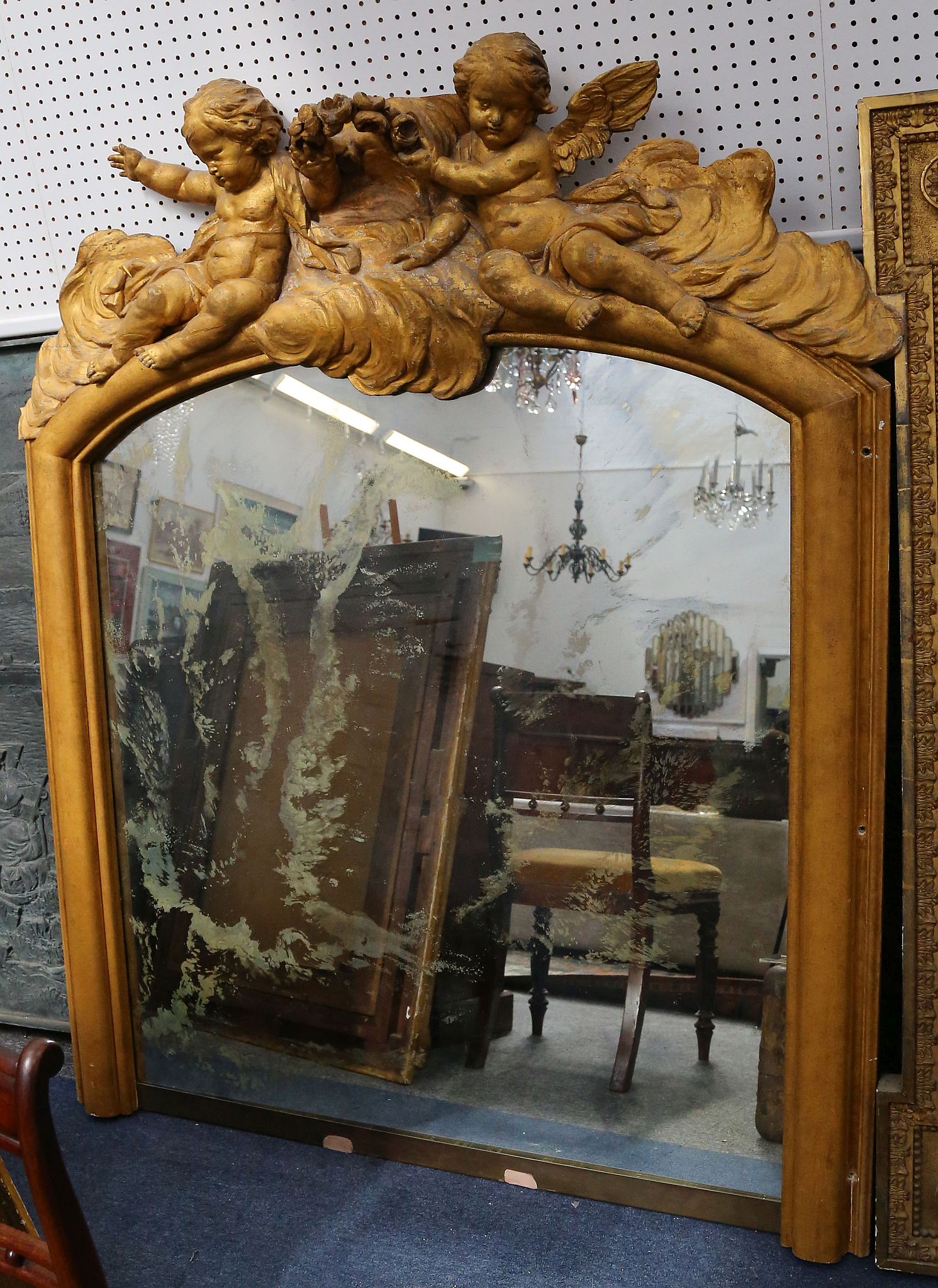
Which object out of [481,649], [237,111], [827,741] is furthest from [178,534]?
[827,741]

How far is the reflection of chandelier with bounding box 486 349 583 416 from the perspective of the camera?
80.2 inches

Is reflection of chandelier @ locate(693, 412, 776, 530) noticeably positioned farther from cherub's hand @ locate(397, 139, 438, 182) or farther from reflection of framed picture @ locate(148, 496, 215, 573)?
reflection of framed picture @ locate(148, 496, 215, 573)

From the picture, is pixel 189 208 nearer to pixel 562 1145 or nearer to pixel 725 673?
pixel 725 673

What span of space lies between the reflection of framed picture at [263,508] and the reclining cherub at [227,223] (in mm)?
301

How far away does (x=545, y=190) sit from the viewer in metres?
1.95

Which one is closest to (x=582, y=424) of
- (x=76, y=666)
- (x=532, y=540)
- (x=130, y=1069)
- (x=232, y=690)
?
(x=532, y=540)

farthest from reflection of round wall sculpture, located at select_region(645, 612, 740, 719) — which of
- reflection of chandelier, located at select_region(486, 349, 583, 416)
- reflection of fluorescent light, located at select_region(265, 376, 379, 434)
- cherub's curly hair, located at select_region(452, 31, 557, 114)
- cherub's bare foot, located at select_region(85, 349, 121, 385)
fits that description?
cherub's bare foot, located at select_region(85, 349, 121, 385)

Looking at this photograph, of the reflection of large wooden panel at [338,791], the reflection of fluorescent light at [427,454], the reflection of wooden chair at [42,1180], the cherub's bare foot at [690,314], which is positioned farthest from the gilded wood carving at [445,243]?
the reflection of wooden chair at [42,1180]

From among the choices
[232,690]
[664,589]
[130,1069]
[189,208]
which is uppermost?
[189,208]

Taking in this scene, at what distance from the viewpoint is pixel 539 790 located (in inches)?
83.1

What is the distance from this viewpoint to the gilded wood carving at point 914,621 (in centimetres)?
180

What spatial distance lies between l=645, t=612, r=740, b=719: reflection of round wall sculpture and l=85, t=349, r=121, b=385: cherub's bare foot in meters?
1.33

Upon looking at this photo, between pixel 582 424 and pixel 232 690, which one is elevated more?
pixel 582 424

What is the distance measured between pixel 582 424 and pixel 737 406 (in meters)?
0.29
